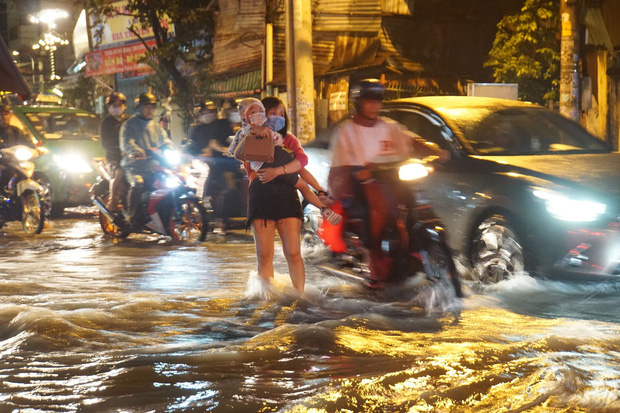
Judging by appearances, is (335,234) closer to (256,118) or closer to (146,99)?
(256,118)

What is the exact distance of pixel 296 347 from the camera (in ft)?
19.6

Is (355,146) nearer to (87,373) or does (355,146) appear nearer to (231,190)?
(87,373)

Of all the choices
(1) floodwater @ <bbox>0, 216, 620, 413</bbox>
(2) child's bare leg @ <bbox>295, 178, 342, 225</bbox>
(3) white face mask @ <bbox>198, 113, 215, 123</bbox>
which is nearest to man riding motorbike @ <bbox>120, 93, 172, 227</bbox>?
(3) white face mask @ <bbox>198, 113, 215, 123</bbox>

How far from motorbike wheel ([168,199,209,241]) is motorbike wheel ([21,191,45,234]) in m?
2.56

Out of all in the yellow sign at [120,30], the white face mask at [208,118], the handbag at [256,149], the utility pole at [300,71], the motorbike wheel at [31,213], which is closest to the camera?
the handbag at [256,149]

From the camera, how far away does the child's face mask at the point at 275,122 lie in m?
7.33

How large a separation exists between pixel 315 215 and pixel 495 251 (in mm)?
2583

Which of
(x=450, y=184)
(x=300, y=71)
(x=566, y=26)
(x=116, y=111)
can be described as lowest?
(x=450, y=184)

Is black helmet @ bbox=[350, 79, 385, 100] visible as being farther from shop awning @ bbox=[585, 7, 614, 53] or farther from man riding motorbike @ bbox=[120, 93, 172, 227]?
shop awning @ bbox=[585, 7, 614, 53]

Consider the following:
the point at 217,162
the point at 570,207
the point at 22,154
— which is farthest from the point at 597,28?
the point at 570,207

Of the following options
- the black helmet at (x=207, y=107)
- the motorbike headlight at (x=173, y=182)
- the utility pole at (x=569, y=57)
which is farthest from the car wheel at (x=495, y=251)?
the utility pole at (x=569, y=57)

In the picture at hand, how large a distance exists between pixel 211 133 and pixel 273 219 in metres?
5.96

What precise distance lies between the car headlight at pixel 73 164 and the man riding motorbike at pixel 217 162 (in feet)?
14.8

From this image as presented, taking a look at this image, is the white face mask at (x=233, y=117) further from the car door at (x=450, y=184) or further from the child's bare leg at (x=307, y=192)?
→ the child's bare leg at (x=307, y=192)
